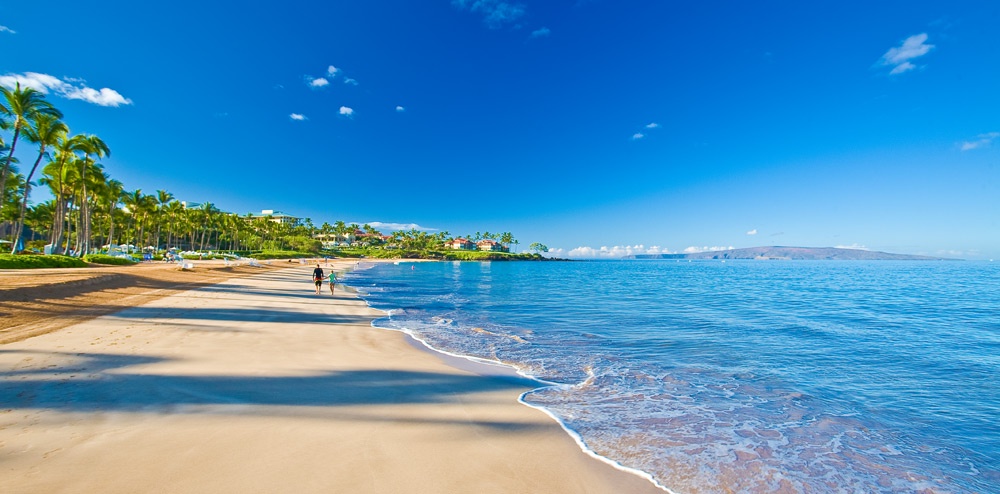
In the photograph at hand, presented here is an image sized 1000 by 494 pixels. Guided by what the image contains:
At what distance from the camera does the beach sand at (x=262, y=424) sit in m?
4.17

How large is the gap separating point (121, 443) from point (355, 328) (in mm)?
9632

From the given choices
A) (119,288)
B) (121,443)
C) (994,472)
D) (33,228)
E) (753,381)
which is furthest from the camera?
(33,228)

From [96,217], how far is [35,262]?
50.1 m

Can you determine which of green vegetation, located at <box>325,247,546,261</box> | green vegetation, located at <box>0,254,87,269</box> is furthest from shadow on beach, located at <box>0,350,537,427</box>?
green vegetation, located at <box>325,247,546,261</box>

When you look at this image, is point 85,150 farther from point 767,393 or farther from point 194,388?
point 767,393

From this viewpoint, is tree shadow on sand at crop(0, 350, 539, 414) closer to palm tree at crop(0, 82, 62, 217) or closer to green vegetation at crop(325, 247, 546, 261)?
palm tree at crop(0, 82, 62, 217)

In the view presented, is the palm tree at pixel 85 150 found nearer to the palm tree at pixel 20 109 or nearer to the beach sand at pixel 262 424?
the palm tree at pixel 20 109

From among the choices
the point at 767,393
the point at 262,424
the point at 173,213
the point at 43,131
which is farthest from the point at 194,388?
the point at 173,213

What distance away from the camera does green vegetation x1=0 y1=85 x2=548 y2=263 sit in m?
31.0

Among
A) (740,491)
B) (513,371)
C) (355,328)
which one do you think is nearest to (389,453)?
(740,491)

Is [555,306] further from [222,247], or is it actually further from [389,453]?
[222,247]

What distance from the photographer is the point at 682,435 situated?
6.15 metres

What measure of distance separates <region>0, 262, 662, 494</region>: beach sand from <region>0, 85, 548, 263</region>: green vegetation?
3354 centimetres

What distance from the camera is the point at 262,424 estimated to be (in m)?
5.48
